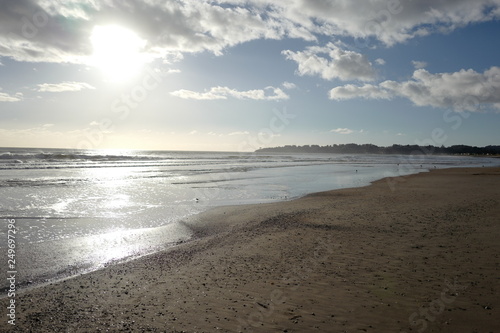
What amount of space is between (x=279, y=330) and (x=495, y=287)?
4.95m

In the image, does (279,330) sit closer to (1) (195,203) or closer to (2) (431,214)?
(2) (431,214)

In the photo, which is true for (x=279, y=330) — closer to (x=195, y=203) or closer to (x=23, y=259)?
(x=23, y=259)

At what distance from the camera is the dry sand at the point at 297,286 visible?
5699 mm

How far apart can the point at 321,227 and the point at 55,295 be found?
9251 mm

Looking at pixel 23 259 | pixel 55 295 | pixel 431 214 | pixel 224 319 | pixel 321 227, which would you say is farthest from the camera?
pixel 431 214

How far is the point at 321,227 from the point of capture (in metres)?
12.8

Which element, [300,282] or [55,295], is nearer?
[55,295]

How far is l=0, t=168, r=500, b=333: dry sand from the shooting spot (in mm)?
5699

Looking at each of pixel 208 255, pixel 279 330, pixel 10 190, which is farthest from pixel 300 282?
pixel 10 190

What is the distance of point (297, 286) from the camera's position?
722 centimetres

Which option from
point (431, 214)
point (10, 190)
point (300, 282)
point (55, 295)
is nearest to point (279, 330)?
point (300, 282)

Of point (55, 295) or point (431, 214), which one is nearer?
point (55, 295)

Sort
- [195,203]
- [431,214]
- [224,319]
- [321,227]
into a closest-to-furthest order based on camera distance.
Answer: [224,319], [321,227], [431,214], [195,203]

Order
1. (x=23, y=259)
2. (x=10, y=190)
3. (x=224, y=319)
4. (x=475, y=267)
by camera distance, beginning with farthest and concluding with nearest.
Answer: (x=10, y=190)
(x=23, y=259)
(x=475, y=267)
(x=224, y=319)
